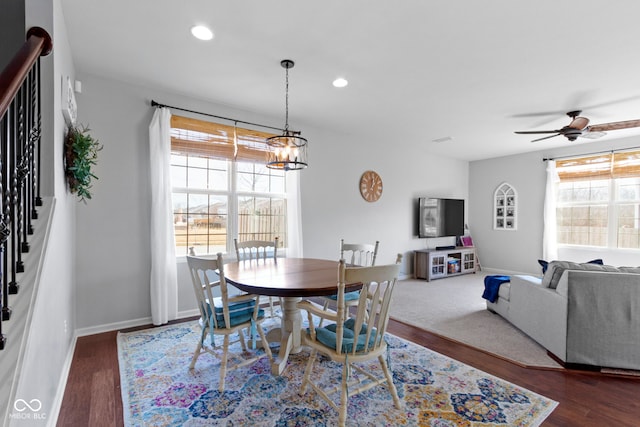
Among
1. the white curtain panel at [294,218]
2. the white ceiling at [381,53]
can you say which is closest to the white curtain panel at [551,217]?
the white ceiling at [381,53]

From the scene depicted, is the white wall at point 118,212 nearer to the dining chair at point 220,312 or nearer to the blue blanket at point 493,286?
the dining chair at point 220,312

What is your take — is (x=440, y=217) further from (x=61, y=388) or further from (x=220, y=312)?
(x=61, y=388)

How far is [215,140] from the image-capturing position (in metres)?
3.90

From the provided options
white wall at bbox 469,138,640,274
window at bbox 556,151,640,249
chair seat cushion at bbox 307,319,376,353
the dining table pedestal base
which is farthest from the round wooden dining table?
window at bbox 556,151,640,249

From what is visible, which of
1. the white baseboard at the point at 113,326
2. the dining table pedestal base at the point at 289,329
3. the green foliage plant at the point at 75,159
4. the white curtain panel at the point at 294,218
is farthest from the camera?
the white curtain panel at the point at 294,218

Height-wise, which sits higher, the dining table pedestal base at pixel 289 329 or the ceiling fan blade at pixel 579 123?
the ceiling fan blade at pixel 579 123

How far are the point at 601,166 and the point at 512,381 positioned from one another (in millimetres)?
5255

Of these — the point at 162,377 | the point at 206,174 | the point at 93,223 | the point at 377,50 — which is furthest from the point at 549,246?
the point at 93,223

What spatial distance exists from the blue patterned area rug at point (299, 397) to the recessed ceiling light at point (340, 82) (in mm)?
2639

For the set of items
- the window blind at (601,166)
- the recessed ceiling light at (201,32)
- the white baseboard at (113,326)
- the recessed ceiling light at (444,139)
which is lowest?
the white baseboard at (113,326)

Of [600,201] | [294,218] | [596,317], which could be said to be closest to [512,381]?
[596,317]

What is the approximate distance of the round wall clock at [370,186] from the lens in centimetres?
544

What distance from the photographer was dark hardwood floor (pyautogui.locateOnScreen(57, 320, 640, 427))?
6.24ft

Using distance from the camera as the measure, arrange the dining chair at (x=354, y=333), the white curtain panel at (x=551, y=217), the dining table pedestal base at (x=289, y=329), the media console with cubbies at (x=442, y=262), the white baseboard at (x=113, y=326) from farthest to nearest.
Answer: the white curtain panel at (x=551, y=217)
the media console with cubbies at (x=442, y=262)
the white baseboard at (x=113, y=326)
the dining table pedestal base at (x=289, y=329)
the dining chair at (x=354, y=333)
